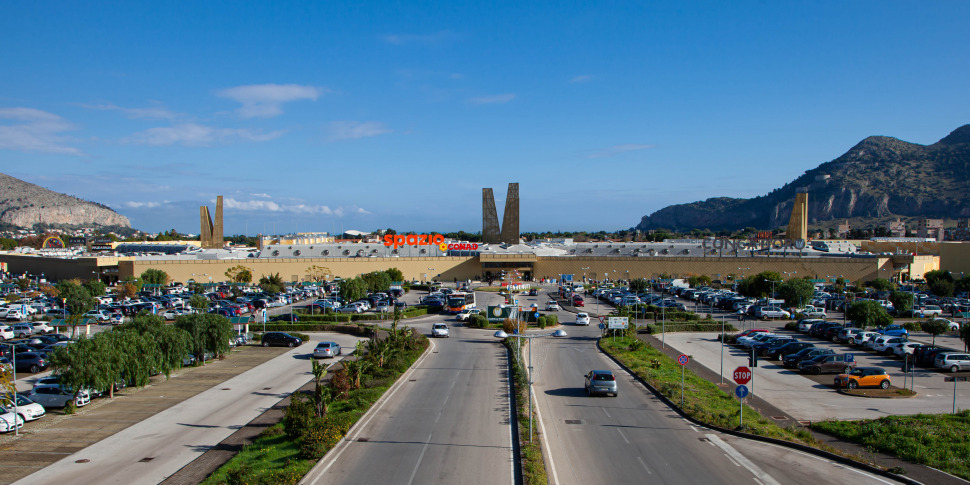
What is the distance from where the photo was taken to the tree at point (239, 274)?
7120cm

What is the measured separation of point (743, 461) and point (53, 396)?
23693 millimetres

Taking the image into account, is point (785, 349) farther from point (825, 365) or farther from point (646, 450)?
point (646, 450)

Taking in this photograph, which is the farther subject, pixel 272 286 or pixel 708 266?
pixel 708 266

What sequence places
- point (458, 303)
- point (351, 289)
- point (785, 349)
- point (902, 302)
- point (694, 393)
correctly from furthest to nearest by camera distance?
point (351, 289), point (458, 303), point (902, 302), point (785, 349), point (694, 393)

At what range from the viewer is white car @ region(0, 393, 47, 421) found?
1963 cm

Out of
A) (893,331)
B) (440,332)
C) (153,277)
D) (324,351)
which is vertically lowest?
(324,351)

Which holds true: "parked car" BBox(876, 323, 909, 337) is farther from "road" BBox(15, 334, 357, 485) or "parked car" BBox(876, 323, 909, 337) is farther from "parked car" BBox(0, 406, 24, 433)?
"parked car" BBox(0, 406, 24, 433)

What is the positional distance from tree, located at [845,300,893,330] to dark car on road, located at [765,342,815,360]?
8378 mm

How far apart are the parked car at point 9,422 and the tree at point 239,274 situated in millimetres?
53416

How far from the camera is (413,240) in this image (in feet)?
287

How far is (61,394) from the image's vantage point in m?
21.7

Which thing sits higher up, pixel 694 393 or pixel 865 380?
pixel 865 380

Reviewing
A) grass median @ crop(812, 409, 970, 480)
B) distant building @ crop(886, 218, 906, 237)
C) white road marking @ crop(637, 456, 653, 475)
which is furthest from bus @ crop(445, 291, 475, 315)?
distant building @ crop(886, 218, 906, 237)

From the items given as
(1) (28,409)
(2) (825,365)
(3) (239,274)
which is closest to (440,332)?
(2) (825,365)
